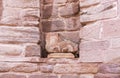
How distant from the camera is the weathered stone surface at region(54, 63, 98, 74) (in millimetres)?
1867

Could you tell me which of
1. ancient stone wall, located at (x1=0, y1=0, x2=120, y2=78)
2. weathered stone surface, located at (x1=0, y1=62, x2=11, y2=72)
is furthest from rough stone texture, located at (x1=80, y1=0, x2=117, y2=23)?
weathered stone surface, located at (x1=0, y1=62, x2=11, y2=72)

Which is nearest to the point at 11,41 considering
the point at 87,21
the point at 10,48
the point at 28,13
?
the point at 10,48

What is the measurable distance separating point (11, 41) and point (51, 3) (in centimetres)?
48

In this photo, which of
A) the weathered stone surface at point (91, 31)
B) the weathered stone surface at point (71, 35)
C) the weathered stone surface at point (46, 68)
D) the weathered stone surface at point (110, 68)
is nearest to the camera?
the weathered stone surface at point (110, 68)

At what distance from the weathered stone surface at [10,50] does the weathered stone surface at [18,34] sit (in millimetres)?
38

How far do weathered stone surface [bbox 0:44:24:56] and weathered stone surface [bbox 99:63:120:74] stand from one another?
24.8 inches

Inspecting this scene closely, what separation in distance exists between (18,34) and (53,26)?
312 mm

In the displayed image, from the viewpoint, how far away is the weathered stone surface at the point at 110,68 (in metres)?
1.74

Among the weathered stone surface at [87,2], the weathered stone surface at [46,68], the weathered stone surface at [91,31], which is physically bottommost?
the weathered stone surface at [46,68]

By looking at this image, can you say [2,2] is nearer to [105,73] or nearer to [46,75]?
[46,75]

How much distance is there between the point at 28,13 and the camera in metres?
2.09

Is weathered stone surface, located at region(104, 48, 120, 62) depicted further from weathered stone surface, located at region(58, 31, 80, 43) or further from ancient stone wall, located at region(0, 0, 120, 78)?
weathered stone surface, located at region(58, 31, 80, 43)

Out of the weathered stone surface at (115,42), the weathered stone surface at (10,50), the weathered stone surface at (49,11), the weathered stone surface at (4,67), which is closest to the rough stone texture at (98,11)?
the weathered stone surface at (115,42)

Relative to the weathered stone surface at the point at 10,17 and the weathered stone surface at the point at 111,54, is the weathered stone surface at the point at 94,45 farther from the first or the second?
the weathered stone surface at the point at 10,17
